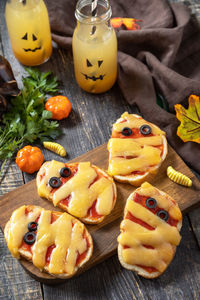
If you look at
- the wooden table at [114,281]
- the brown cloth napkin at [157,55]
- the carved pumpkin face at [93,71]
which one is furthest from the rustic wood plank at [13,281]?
the brown cloth napkin at [157,55]

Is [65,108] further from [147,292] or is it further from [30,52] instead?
[147,292]

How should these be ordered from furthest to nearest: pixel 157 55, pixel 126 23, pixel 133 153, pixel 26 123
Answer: pixel 126 23 → pixel 157 55 → pixel 26 123 → pixel 133 153

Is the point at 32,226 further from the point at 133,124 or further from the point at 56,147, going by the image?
the point at 133,124

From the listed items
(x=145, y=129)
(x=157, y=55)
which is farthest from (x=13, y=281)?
(x=157, y=55)

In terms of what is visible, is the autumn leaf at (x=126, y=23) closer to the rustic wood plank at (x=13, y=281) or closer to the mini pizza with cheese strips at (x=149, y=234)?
the mini pizza with cheese strips at (x=149, y=234)

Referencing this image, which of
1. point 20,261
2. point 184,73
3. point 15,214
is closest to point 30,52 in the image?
point 184,73

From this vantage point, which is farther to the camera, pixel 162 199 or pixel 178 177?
pixel 178 177

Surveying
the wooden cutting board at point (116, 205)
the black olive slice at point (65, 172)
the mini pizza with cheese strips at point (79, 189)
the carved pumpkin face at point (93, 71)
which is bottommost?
the wooden cutting board at point (116, 205)
